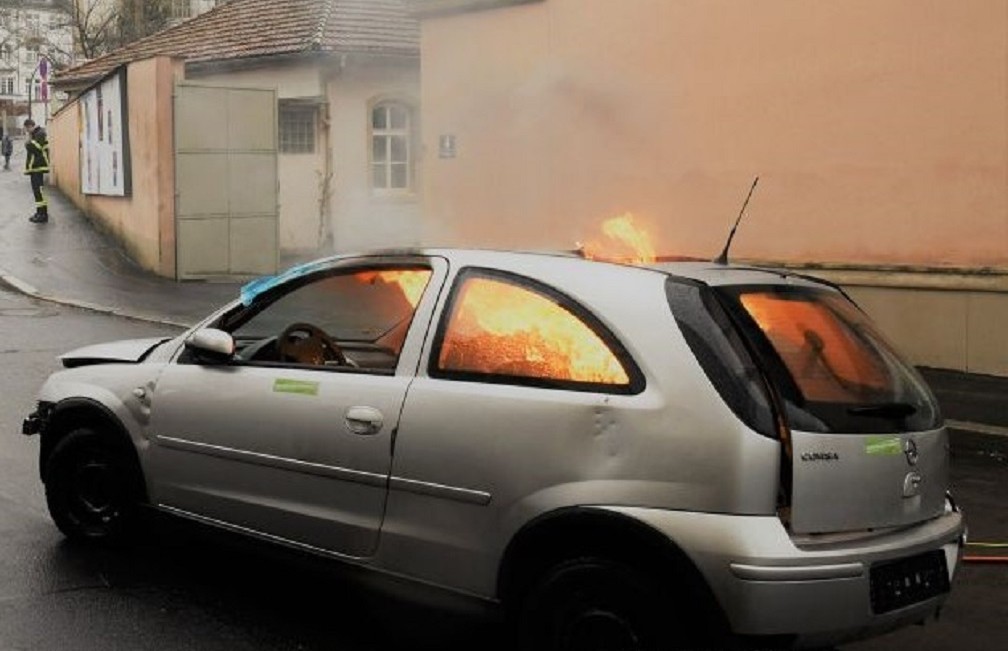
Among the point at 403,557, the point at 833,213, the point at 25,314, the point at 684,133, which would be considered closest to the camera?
the point at 403,557

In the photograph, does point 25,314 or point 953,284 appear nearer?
point 953,284

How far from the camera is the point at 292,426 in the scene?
417 centimetres

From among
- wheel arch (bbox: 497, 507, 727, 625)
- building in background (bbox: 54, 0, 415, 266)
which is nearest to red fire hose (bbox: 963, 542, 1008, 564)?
wheel arch (bbox: 497, 507, 727, 625)

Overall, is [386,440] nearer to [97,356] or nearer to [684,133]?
[97,356]

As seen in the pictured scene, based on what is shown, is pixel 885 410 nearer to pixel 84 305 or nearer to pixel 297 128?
pixel 84 305

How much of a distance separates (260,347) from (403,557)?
1211mm

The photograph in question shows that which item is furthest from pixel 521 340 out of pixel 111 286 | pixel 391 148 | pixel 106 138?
pixel 391 148

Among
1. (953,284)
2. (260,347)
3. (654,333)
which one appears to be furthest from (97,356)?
(953,284)

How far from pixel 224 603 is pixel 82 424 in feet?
4.00

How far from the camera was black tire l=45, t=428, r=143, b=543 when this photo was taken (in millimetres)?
4980

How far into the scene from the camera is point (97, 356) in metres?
5.16

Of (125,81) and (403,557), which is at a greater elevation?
(125,81)

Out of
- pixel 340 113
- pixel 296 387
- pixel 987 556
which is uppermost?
pixel 340 113

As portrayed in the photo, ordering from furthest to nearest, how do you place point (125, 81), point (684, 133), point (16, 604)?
point (125, 81), point (684, 133), point (16, 604)
